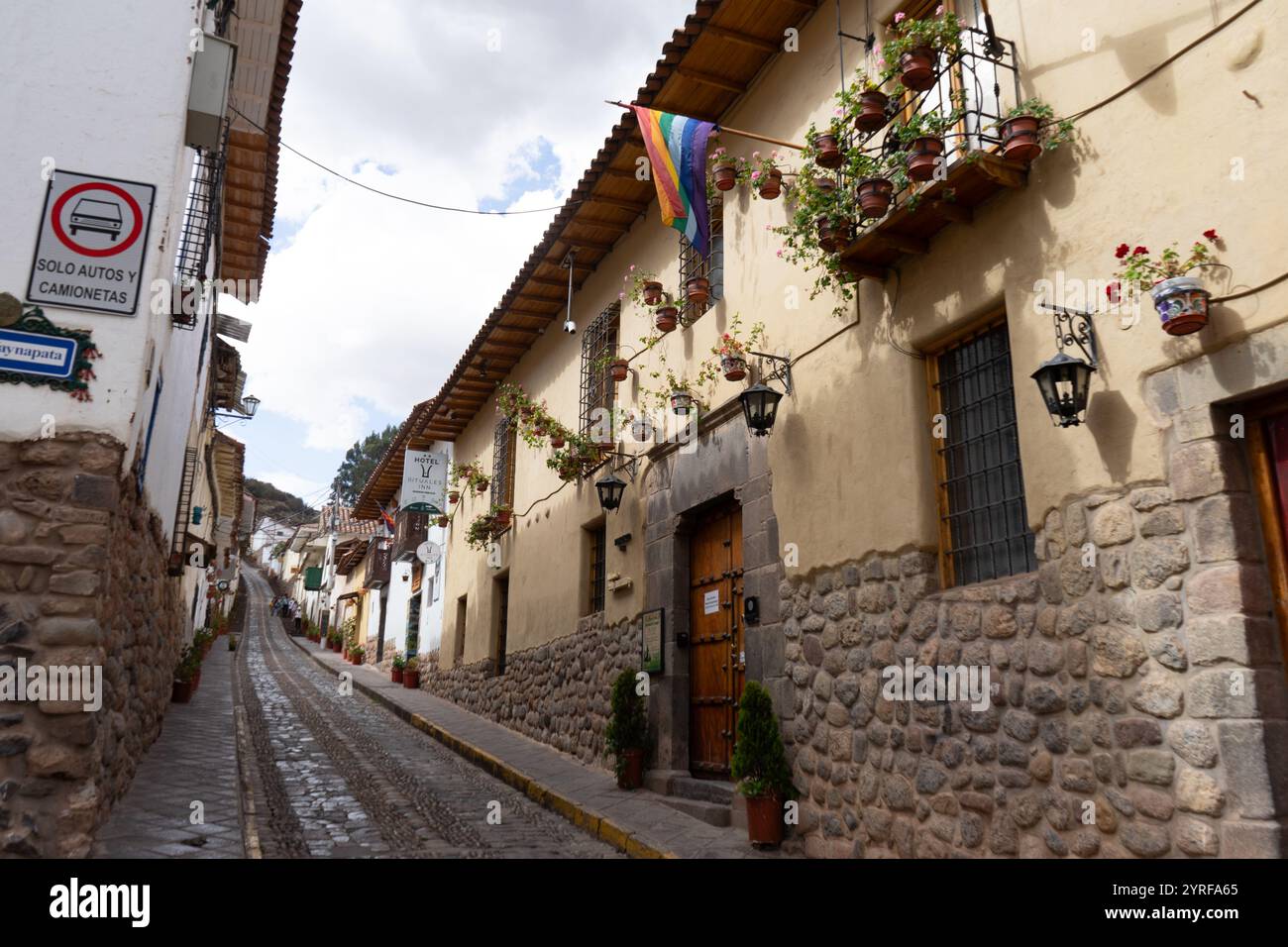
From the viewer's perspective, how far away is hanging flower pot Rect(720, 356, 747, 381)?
24.0 ft

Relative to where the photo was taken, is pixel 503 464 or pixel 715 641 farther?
pixel 503 464

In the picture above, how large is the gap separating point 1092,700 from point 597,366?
291 inches

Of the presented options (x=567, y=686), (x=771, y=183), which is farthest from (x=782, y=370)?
(x=567, y=686)

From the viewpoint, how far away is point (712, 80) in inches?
326

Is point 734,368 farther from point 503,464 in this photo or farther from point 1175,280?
point 503,464

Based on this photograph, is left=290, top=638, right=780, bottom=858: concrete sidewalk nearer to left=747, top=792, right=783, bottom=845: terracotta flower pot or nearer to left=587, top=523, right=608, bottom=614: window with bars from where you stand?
left=747, top=792, right=783, bottom=845: terracotta flower pot

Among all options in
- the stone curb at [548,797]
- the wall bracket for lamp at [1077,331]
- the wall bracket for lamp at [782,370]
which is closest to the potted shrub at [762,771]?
the stone curb at [548,797]

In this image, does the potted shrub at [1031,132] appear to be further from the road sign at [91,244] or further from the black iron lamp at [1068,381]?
the road sign at [91,244]

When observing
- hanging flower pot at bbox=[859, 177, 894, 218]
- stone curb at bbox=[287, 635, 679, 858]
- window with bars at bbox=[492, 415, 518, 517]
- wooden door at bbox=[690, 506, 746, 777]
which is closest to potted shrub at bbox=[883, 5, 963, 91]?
hanging flower pot at bbox=[859, 177, 894, 218]

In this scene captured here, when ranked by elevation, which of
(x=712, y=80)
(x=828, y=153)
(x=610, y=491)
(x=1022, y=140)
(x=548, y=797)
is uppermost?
(x=712, y=80)

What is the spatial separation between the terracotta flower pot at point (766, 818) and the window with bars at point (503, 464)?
8.27 meters

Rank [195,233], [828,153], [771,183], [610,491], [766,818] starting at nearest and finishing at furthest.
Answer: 1. [828,153]
2. [766,818]
3. [771,183]
4. [195,233]
5. [610,491]

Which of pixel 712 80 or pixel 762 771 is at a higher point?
pixel 712 80

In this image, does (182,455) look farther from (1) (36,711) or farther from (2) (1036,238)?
(2) (1036,238)
